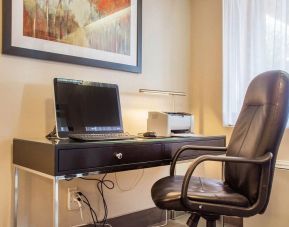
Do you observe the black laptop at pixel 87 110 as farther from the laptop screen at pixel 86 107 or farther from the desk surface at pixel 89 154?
the desk surface at pixel 89 154

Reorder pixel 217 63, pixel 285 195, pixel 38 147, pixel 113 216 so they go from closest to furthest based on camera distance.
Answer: pixel 38 147 < pixel 285 195 < pixel 113 216 < pixel 217 63

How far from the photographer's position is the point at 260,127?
4.47 ft

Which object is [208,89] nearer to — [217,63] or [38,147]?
[217,63]

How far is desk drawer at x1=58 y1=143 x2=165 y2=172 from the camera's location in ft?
4.45

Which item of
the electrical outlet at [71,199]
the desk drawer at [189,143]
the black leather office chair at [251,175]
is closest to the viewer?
the black leather office chair at [251,175]

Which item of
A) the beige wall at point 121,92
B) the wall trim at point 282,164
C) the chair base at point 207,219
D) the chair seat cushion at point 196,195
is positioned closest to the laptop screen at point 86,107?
the beige wall at point 121,92

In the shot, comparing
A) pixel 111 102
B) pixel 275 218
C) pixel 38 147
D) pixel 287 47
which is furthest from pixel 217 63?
pixel 38 147

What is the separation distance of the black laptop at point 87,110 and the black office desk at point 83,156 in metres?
0.12

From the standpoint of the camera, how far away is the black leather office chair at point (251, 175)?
4.26 feet

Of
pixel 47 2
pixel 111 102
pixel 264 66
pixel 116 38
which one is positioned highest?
pixel 47 2

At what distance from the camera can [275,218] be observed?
1.99 meters

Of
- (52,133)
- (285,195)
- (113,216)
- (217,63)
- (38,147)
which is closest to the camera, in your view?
(38,147)

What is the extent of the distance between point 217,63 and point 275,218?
1.35 meters

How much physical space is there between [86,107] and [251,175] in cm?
107
